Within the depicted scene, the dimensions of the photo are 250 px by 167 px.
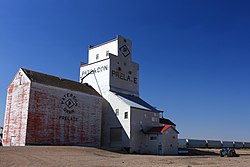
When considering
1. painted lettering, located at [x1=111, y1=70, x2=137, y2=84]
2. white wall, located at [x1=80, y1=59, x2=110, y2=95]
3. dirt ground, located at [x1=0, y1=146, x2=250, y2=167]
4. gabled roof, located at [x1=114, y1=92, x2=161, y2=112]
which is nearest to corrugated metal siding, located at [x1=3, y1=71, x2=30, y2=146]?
dirt ground, located at [x1=0, y1=146, x2=250, y2=167]

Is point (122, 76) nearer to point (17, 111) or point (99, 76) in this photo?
point (99, 76)

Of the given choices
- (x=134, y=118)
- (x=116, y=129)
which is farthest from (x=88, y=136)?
(x=134, y=118)

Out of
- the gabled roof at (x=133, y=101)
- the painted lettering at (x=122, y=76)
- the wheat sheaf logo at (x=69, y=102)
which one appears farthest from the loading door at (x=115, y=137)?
the painted lettering at (x=122, y=76)

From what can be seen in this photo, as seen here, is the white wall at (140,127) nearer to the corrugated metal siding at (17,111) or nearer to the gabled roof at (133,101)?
the gabled roof at (133,101)

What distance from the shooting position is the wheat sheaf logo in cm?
3724

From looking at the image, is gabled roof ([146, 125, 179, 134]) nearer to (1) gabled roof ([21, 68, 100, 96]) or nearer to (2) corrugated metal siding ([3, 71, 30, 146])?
(1) gabled roof ([21, 68, 100, 96])

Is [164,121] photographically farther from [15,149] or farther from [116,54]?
[15,149]

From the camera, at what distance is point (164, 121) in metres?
53.8

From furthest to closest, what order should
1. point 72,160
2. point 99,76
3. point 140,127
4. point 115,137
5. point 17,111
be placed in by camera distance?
point 99,76
point 115,137
point 140,127
point 17,111
point 72,160

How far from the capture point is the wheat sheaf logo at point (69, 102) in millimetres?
37241

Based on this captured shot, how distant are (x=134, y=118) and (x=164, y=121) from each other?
597 inches

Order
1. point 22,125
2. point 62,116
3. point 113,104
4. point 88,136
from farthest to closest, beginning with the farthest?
point 113,104 → point 88,136 → point 62,116 → point 22,125

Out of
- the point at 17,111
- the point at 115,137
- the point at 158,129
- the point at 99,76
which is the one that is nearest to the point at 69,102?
the point at 17,111

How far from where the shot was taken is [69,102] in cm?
3791
